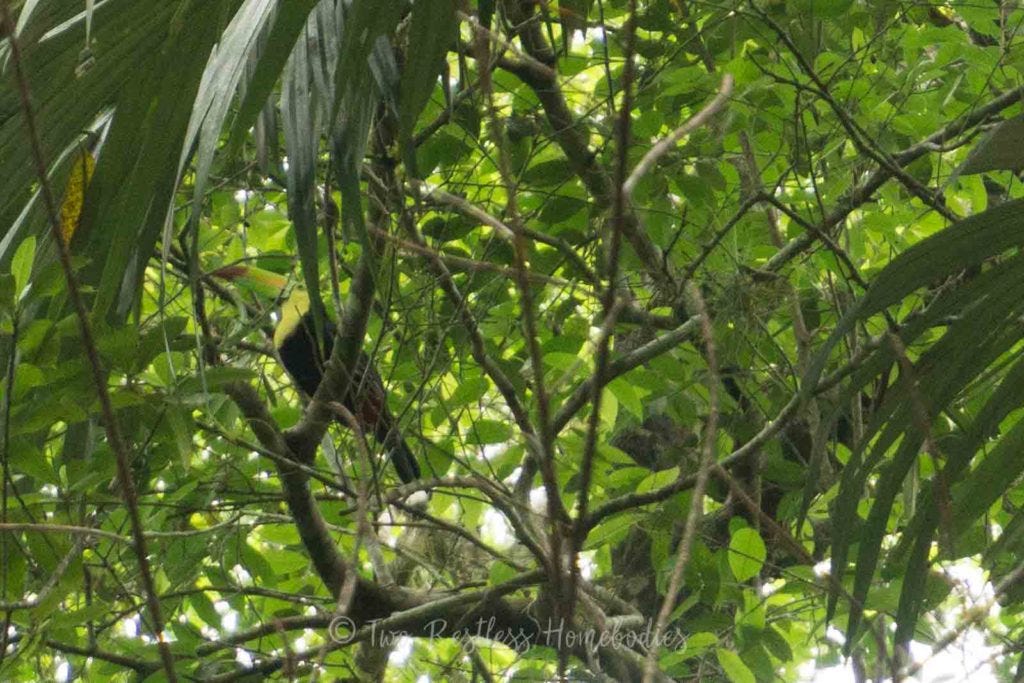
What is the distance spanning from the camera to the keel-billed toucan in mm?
2447

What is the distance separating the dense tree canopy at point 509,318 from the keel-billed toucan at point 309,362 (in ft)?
0.23

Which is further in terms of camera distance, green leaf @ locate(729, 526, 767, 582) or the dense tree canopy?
green leaf @ locate(729, 526, 767, 582)

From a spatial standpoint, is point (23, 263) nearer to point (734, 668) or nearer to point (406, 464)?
point (734, 668)

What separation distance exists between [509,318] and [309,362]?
129 centimetres

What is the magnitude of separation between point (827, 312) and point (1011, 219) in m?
1.27

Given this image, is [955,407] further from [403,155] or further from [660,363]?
[403,155]

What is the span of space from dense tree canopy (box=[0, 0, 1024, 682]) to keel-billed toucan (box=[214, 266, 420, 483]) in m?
0.07

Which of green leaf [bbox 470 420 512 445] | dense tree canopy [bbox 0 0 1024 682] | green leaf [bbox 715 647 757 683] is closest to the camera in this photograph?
dense tree canopy [bbox 0 0 1024 682]

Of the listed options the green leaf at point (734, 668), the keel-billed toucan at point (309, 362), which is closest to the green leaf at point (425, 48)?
the keel-billed toucan at point (309, 362)

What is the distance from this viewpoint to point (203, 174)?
112 cm

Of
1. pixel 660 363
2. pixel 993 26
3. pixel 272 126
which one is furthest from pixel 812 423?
pixel 272 126

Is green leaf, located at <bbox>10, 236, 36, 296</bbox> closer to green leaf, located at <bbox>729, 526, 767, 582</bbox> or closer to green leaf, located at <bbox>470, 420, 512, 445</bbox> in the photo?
green leaf, located at <bbox>470, 420, 512, 445</bbox>

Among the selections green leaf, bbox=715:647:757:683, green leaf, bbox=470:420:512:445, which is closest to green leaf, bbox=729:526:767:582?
green leaf, bbox=715:647:757:683

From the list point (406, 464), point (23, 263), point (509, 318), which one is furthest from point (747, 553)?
point (23, 263)
